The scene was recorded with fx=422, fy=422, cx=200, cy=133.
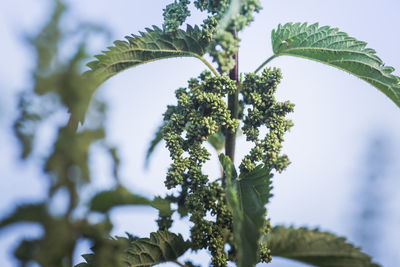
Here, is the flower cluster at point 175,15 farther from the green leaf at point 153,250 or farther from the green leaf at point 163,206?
the green leaf at point 153,250

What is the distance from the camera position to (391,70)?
208cm

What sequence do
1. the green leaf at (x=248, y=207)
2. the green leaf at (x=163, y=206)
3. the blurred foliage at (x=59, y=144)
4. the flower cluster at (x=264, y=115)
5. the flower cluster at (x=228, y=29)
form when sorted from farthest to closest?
the green leaf at (x=163, y=206), the flower cluster at (x=264, y=115), the flower cluster at (x=228, y=29), the green leaf at (x=248, y=207), the blurred foliage at (x=59, y=144)

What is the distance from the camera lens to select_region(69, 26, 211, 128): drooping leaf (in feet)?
6.46

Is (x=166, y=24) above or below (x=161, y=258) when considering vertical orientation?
above

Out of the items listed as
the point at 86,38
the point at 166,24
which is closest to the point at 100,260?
the point at 86,38

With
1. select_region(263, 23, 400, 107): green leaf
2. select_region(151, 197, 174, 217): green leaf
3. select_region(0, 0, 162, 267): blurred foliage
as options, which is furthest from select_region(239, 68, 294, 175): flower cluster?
select_region(0, 0, 162, 267): blurred foliage

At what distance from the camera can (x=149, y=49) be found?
210 centimetres

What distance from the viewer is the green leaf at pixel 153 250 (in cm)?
183

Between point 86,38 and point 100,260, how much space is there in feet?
1.95

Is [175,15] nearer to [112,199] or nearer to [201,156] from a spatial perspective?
[201,156]

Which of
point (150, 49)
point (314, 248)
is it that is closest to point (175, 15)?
point (150, 49)

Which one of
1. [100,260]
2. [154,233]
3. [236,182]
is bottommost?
[100,260]

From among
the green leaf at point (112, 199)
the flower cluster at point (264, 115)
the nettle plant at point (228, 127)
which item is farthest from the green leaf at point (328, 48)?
the green leaf at point (112, 199)

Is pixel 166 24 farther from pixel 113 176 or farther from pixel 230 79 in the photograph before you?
pixel 113 176
